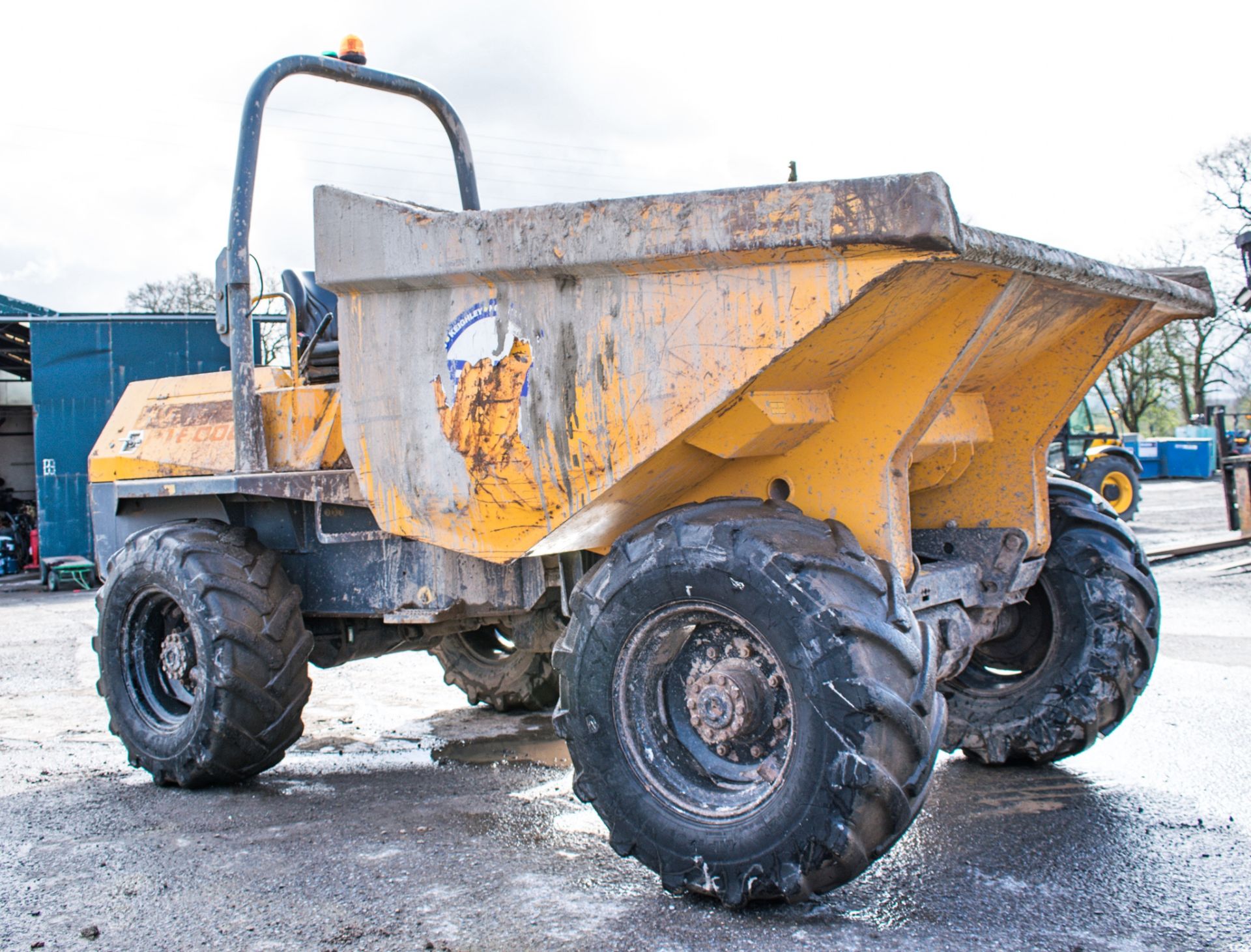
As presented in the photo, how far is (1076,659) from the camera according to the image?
4316 mm

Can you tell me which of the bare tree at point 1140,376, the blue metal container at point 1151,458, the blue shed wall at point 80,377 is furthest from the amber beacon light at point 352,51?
the bare tree at point 1140,376

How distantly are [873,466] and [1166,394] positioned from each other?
155 ft

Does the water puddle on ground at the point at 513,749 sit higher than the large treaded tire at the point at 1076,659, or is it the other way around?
the large treaded tire at the point at 1076,659

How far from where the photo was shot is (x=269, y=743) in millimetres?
4512

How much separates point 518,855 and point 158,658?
223 cm

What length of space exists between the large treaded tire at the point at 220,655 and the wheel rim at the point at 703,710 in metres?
1.85

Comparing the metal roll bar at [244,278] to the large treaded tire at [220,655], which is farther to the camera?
the metal roll bar at [244,278]

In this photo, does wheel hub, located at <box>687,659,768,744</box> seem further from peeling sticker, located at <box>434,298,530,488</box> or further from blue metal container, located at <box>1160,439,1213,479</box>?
blue metal container, located at <box>1160,439,1213,479</box>

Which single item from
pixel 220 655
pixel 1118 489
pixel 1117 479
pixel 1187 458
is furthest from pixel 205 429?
pixel 1187 458

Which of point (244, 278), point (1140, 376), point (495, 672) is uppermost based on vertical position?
point (1140, 376)

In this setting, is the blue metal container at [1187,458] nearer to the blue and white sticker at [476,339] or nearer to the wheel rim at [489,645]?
the wheel rim at [489,645]

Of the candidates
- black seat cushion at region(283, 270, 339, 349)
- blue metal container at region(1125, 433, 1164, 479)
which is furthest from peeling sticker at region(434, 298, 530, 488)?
blue metal container at region(1125, 433, 1164, 479)

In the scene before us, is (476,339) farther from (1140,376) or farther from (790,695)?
(1140,376)

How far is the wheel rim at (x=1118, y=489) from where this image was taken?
17516 mm
